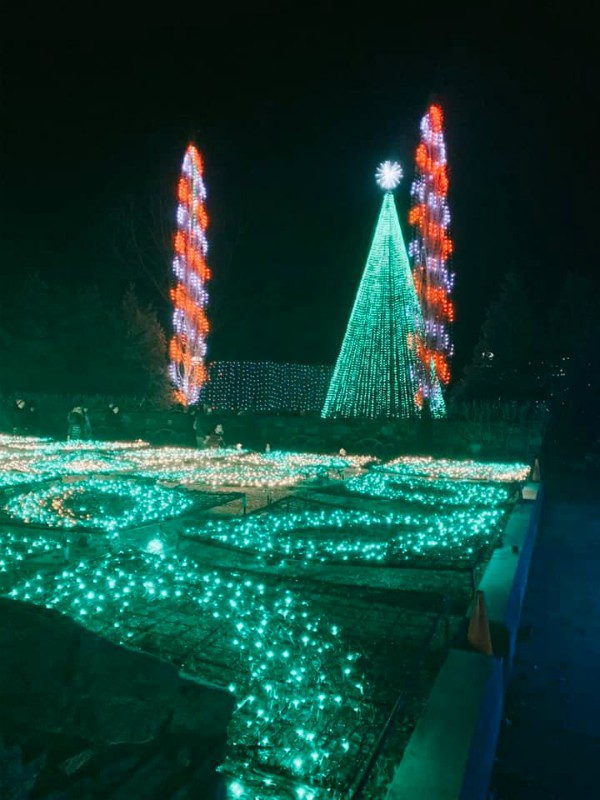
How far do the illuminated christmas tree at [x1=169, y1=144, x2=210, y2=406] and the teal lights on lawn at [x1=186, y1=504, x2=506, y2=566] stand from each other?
2018cm

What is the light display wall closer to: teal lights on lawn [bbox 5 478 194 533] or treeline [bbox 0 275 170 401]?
treeline [bbox 0 275 170 401]

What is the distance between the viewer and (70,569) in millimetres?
6211

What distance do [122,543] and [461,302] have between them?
32618 millimetres

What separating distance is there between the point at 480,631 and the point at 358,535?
457 cm

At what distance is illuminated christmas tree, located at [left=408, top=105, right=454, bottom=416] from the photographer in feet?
68.8

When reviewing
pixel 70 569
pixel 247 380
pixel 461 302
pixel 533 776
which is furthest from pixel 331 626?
pixel 461 302

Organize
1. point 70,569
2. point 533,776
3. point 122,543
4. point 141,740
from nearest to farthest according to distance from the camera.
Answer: point 141,740
point 533,776
point 70,569
point 122,543

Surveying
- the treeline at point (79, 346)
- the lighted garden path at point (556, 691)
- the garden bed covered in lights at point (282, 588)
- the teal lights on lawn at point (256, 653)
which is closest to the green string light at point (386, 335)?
the garden bed covered in lights at point (282, 588)

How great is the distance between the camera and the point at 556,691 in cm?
477

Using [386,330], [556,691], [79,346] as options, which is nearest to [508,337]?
[386,330]

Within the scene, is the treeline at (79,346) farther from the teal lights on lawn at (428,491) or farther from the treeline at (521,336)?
the teal lights on lawn at (428,491)

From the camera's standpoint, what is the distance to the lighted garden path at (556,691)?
12.2 ft

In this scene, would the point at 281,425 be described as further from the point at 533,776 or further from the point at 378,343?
the point at 533,776

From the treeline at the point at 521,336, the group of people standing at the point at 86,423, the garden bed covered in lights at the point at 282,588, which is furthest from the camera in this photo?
the treeline at the point at 521,336
